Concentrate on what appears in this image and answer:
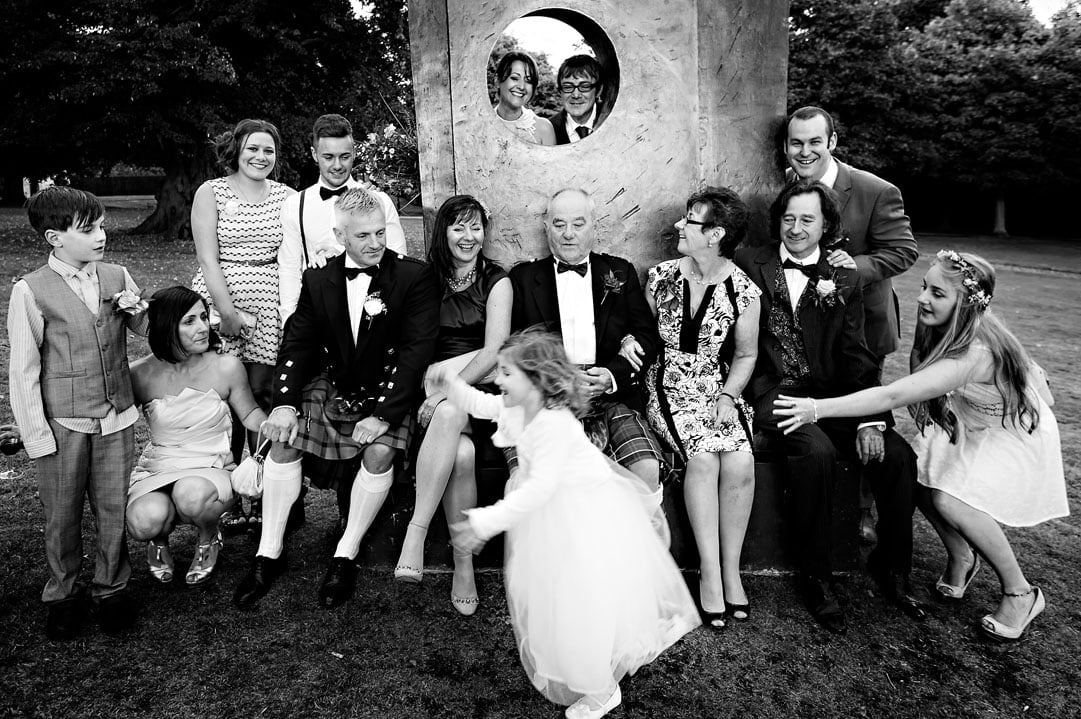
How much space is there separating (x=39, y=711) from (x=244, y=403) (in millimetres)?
1466

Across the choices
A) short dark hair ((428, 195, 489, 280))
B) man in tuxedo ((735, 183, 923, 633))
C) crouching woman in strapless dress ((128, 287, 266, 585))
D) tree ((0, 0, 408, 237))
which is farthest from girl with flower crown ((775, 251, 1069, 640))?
tree ((0, 0, 408, 237))

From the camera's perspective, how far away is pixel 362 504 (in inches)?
137

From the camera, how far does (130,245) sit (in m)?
17.9

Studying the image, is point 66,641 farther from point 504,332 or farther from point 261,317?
point 504,332

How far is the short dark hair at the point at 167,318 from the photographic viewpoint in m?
3.47

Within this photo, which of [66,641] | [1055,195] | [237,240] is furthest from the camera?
[1055,195]

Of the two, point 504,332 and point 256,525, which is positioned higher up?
point 504,332

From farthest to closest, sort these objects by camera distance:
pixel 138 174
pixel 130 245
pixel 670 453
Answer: pixel 138 174, pixel 130 245, pixel 670 453

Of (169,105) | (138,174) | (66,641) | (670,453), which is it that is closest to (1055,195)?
(169,105)

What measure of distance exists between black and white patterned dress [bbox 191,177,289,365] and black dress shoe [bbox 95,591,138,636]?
4.36 feet

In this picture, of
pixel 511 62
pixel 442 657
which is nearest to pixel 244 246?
pixel 511 62

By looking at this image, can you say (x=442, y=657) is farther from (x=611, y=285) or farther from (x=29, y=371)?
(x=29, y=371)

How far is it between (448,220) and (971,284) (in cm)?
236

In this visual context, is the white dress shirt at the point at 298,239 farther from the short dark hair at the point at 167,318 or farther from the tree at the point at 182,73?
the tree at the point at 182,73
